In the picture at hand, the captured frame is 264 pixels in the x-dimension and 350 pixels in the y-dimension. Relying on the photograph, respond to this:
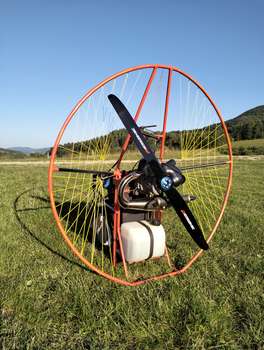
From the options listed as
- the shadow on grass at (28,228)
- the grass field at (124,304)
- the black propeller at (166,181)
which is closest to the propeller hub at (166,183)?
the black propeller at (166,181)

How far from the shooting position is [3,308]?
9.96ft

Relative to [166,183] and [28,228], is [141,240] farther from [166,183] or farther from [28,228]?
[28,228]

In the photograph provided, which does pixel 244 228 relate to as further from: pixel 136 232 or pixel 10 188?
pixel 10 188

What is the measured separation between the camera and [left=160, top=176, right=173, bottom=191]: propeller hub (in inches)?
114

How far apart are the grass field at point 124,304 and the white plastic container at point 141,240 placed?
434mm

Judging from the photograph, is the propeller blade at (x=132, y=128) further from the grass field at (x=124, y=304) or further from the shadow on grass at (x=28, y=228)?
the shadow on grass at (x=28, y=228)

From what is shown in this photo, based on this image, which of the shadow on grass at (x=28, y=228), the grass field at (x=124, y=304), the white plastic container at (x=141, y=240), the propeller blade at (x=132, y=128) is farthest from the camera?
the shadow on grass at (x=28, y=228)

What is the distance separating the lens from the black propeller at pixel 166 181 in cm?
291

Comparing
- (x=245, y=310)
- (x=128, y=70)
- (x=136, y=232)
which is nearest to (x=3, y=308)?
(x=136, y=232)

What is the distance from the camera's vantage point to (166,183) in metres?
2.90

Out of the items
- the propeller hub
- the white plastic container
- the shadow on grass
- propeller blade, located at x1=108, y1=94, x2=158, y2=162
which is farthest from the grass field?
propeller blade, located at x1=108, y1=94, x2=158, y2=162

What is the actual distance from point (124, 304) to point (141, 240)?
855mm

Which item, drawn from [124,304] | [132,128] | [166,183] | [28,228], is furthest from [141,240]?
[28,228]

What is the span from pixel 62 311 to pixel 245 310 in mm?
1923
